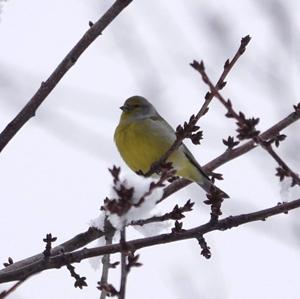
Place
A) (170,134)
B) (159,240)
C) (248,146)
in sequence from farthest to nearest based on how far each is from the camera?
(170,134)
(248,146)
(159,240)

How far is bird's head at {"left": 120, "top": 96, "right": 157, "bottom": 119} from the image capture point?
22.8 feet

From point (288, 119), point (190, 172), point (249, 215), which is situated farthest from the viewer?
point (190, 172)

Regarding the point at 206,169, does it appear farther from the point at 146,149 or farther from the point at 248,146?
the point at 146,149

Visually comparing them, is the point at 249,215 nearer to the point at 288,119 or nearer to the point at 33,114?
the point at 288,119

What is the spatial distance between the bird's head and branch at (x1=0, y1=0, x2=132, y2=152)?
433cm

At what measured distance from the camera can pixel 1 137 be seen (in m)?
2.48

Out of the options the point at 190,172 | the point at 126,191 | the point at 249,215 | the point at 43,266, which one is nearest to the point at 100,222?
the point at 43,266

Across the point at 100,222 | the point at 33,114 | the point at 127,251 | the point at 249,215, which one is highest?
the point at 33,114

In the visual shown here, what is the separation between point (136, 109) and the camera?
7.17 metres

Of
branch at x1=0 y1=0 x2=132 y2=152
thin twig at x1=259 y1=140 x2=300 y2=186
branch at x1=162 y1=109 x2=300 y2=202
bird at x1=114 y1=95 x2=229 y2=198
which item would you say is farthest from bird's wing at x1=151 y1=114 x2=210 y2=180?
thin twig at x1=259 y1=140 x2=300 y2=186

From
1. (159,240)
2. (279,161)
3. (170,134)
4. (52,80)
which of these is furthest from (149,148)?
(279,161)

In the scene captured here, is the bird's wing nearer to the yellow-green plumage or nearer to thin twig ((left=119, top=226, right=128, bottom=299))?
the yellow-green plumage

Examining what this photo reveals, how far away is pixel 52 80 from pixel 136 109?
4702 mm

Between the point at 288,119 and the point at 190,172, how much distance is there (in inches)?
139
